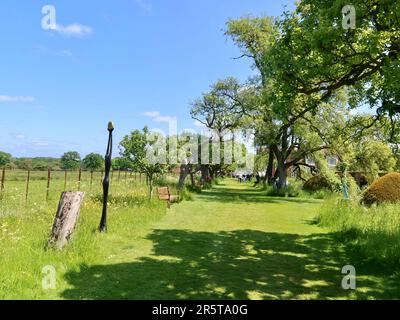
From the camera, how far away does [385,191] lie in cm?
1856

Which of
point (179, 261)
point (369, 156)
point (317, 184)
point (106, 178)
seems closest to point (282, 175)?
point (317, 184)

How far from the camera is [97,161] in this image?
88.2 metres

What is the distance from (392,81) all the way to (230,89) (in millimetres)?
37041

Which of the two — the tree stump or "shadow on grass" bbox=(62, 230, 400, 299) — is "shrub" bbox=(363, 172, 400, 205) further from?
the tree stump

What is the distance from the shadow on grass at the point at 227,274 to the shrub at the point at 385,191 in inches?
339

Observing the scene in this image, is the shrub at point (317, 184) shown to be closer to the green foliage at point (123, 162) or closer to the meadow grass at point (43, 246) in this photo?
the green foliage at point (123, 162)

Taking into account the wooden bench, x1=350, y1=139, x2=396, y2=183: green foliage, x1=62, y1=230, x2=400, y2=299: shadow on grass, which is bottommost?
x1=62, y1=230, x2=400, y2=299: shadow on grass

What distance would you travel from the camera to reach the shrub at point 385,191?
18281mm

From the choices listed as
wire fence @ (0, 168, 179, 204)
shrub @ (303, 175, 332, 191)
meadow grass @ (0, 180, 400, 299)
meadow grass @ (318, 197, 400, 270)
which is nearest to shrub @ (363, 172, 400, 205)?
meadow grass @ (318, 197, 400, 270)

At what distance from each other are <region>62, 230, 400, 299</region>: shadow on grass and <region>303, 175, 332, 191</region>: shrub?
23790 millimetres

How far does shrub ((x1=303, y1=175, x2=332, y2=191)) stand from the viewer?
34009mm

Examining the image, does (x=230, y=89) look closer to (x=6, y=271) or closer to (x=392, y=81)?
(x=392, y=81)

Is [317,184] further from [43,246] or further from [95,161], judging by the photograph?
[95,161]
